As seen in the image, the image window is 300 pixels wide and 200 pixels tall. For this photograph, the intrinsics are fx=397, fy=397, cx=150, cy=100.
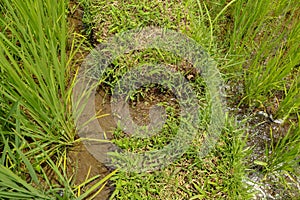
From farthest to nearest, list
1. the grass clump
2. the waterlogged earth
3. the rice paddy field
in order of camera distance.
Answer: the waterlogged earth < the rice paddy field < the grass clump

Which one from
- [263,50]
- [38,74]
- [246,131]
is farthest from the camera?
[246,131]

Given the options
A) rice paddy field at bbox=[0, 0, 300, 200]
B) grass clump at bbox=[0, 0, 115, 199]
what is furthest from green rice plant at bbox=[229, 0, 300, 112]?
grass clump at bbox=[0, 0, 115, 199]

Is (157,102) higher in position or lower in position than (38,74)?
lower

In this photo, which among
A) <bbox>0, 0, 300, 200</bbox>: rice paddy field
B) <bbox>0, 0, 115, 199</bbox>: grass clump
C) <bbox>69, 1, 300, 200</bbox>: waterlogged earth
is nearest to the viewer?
<bbox>0, 0, 115, 199</bbox>: grass clump

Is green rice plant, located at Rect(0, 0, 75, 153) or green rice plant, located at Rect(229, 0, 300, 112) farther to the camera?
green rice plant, located at Rect(229, 0, 300, 112)

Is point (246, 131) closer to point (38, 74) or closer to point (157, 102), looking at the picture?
point (157, 102)

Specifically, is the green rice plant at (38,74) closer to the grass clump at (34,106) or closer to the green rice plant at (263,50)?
the grass clump at (34,106)

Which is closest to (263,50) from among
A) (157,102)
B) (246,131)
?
(246,131)

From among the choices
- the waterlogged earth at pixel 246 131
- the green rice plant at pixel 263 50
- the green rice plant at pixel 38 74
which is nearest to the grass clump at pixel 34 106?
the green rice plant at pixel 38 74

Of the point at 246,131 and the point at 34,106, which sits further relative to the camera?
the point at 246,131

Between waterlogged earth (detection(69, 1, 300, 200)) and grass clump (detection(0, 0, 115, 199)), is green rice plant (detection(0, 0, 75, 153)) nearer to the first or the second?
grass clump (detection(0, 0, 115, 199))
